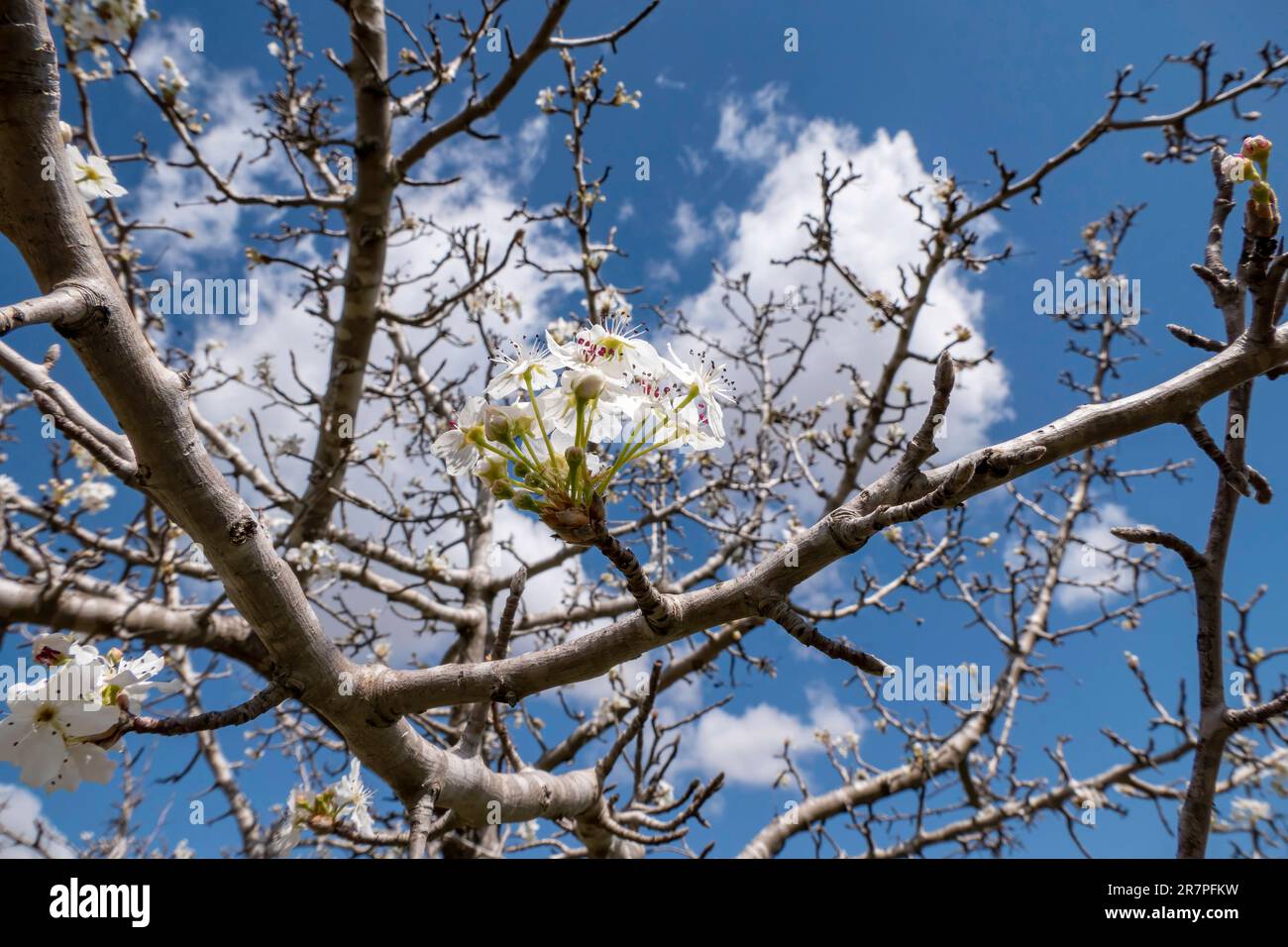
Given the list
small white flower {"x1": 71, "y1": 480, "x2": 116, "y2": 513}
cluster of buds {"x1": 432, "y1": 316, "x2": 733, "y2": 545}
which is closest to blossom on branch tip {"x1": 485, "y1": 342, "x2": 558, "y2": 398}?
cluster of buds {"x1": 432, "y1": 316, "x2": 733, "y2": 545}

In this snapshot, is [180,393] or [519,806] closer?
[180,393]

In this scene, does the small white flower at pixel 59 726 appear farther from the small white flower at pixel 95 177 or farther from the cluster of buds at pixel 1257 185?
the cluster of buds at pixel 1257 185

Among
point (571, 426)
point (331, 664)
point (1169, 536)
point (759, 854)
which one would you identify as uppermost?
point (571, 426)

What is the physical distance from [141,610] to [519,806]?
2.23m

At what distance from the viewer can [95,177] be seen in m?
1.94

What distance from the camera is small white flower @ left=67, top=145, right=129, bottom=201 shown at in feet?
6.14

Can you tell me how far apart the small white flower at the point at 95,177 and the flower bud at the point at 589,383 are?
1.54m

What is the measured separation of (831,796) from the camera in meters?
5.25

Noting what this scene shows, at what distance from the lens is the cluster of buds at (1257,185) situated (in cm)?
129

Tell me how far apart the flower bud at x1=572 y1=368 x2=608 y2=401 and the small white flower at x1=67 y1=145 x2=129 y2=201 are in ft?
5.06

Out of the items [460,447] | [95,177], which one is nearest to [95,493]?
[95,177]

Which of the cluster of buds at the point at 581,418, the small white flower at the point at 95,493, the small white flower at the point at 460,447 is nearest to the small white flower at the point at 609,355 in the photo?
the cluster of buds at the point at 581,418
